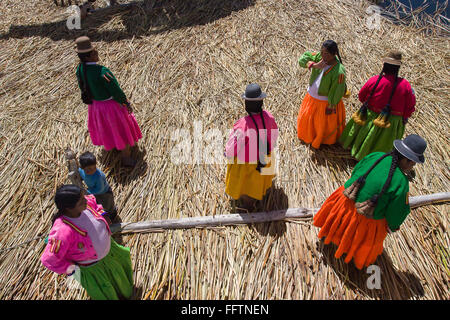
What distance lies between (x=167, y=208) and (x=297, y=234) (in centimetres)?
128

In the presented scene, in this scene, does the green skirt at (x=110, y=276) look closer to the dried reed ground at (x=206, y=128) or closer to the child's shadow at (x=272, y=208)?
the dried reed ground at (x=206, y=128)

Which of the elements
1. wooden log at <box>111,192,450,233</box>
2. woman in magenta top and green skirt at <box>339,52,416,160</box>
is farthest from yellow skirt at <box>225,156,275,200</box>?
woman in magenta top and green skirt at <box>339,52,416,160</box>

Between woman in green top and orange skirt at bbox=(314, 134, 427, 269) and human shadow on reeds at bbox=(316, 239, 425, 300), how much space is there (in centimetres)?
13

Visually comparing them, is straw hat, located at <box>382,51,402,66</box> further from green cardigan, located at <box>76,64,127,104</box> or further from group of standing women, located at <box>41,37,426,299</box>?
green cardigan, located at <box>76,64,127,104</box>

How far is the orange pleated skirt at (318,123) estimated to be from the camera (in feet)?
10.7

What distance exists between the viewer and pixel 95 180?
254cm

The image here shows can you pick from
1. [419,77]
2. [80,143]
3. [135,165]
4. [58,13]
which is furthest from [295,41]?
[58,13]

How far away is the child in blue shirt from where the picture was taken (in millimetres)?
2409

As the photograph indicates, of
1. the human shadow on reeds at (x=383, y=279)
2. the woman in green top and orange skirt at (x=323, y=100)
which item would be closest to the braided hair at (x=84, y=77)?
the woman in green top and orange skirt at (x=323, y=100)

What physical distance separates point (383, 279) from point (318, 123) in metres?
1.68

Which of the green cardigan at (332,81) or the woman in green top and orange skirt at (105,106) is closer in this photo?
the woman in green top and orange skirt at (105,106)

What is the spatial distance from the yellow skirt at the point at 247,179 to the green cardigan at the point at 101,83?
4.57 ft

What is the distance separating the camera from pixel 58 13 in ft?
20.1

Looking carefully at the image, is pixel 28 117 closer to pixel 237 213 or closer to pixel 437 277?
pixel 237 213
